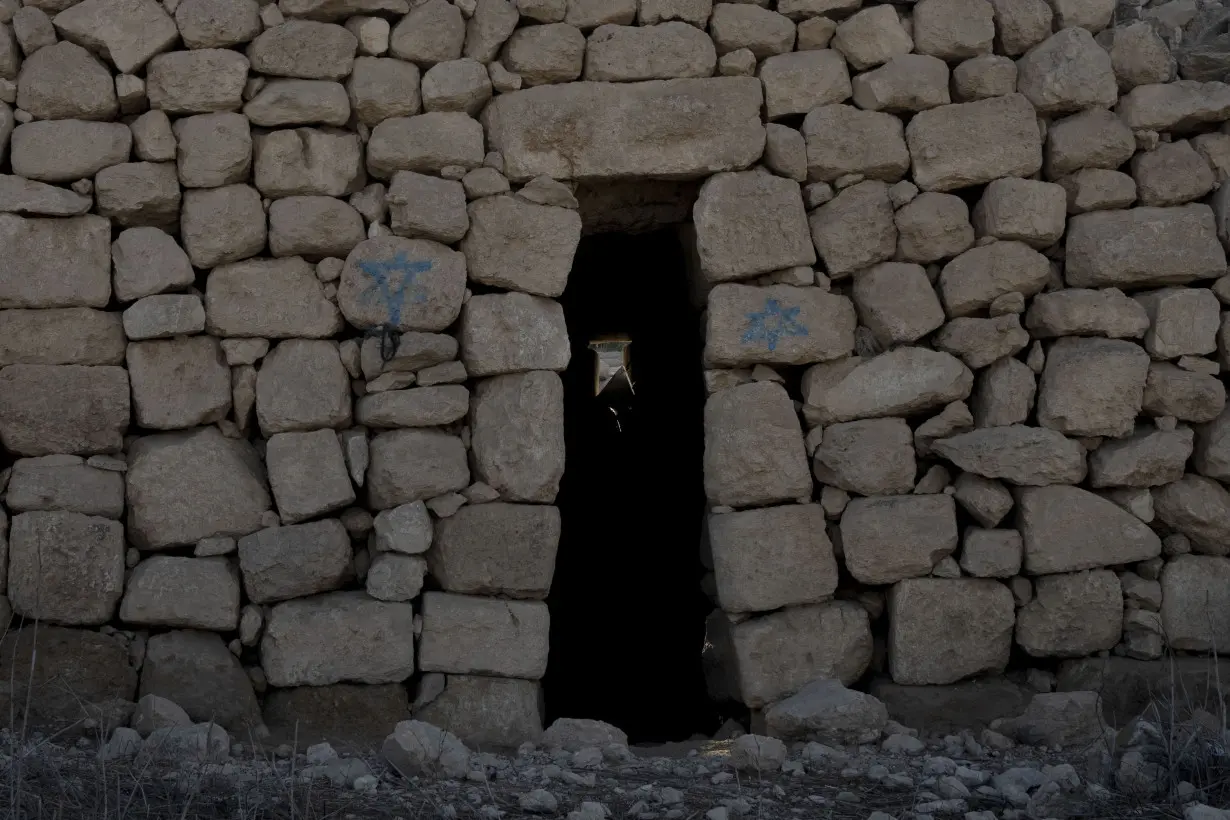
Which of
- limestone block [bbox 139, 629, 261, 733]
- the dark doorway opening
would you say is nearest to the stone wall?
limestone block [bbox 139, 629, 261, 733]

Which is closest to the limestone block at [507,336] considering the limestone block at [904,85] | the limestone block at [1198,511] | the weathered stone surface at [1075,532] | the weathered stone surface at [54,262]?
the weathered stone surface at [54,262]

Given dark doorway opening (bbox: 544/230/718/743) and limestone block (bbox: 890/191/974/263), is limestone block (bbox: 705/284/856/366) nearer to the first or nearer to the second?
limestone block (bbox: 890/191/974/263)

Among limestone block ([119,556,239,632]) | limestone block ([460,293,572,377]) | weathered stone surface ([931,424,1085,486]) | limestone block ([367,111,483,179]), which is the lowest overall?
limestone block ([119,556,239,632])

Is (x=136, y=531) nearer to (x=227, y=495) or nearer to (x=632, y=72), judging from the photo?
(x=227, y=495)

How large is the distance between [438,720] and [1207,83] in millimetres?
3847

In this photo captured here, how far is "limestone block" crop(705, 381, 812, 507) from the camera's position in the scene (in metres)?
4.71

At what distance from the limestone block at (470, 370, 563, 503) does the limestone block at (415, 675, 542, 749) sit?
2.26ft

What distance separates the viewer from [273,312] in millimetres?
4590

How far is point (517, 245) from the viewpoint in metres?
4.75

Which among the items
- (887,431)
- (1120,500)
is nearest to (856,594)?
(887,431)

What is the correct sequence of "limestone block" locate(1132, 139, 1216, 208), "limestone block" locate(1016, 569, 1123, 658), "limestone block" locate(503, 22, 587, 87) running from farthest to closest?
"limestone block" locate(1132, 139, 1216, 208)
"limestone block" locate(503, 22, 587, 87)
"limestone block" locate(1016, 569, 1123, 658)

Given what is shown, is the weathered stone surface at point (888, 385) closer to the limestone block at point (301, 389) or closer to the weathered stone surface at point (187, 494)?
the limestone block at point (301, 389)

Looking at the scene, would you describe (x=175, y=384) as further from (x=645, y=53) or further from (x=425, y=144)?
(x=645, y=53)

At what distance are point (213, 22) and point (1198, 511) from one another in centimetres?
409
